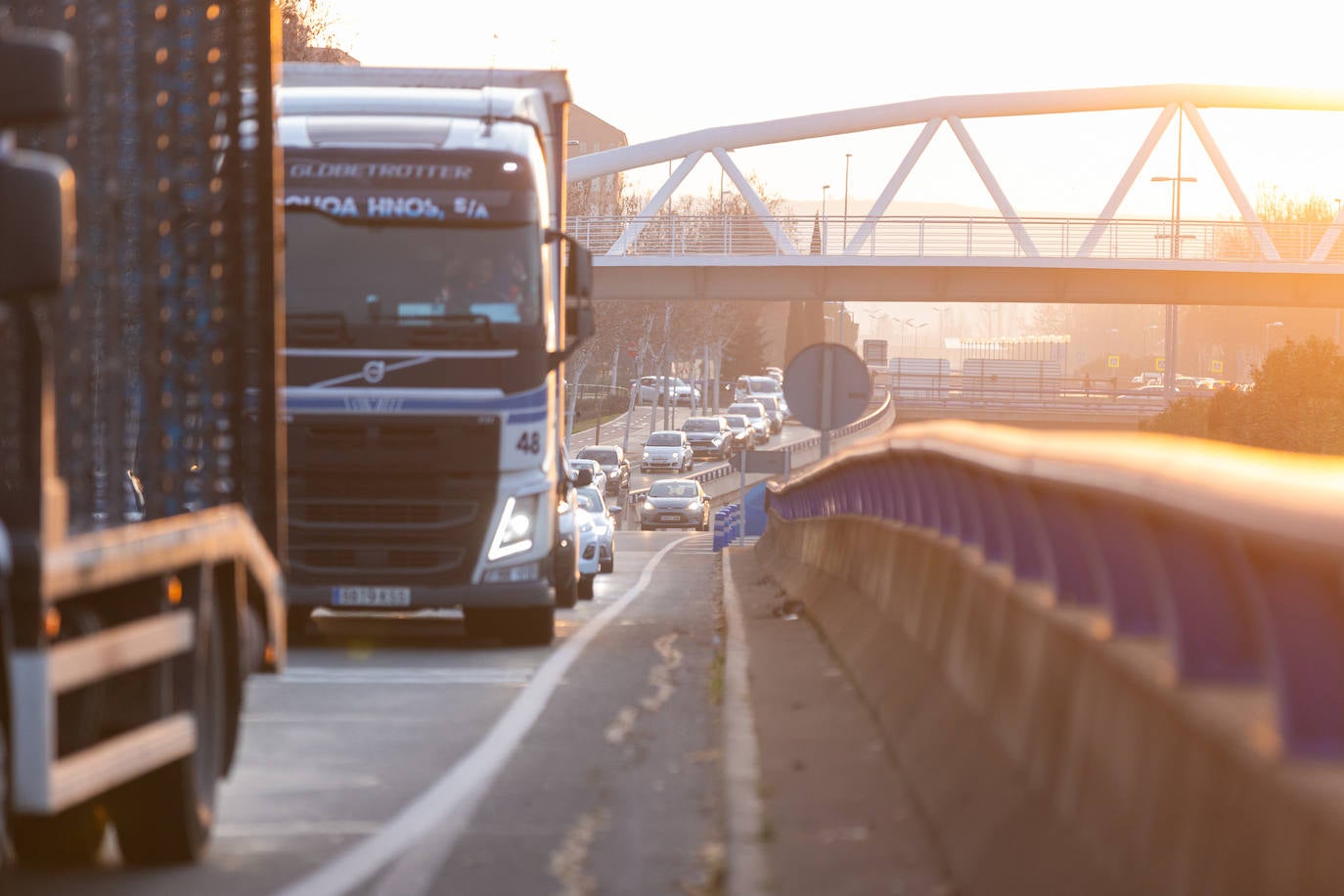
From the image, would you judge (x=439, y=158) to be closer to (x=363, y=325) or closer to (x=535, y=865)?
(x=363, y=325)

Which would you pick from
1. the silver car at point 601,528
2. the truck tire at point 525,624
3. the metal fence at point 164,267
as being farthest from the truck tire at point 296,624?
the silver car at point 601,528

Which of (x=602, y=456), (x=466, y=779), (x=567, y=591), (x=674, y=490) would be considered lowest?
(x=674, y=490)

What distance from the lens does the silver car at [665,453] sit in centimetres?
8706

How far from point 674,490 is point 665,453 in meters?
19.7

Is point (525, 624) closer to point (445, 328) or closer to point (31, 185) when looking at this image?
point (445, 328)

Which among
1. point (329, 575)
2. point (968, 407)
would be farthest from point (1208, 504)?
point (968, 407)

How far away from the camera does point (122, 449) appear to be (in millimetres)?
7555

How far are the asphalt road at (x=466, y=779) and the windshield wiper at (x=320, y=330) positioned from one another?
213 cm

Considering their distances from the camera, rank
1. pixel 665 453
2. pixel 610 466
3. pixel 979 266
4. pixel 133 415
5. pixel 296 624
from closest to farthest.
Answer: pixel 133 415 < pixel 296 624 < pixel 979 266 < pixel 610 466 < pixel 665 453

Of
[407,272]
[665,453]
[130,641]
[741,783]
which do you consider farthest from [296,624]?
[665,453]

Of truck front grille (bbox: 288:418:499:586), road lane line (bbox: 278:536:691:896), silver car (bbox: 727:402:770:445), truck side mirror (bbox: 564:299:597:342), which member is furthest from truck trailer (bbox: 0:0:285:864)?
silver car (bbox: 727:402:770:445)

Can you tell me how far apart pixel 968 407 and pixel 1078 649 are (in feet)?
349

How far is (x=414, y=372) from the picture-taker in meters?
15.2

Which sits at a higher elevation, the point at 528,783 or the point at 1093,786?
the point at 1093,786
